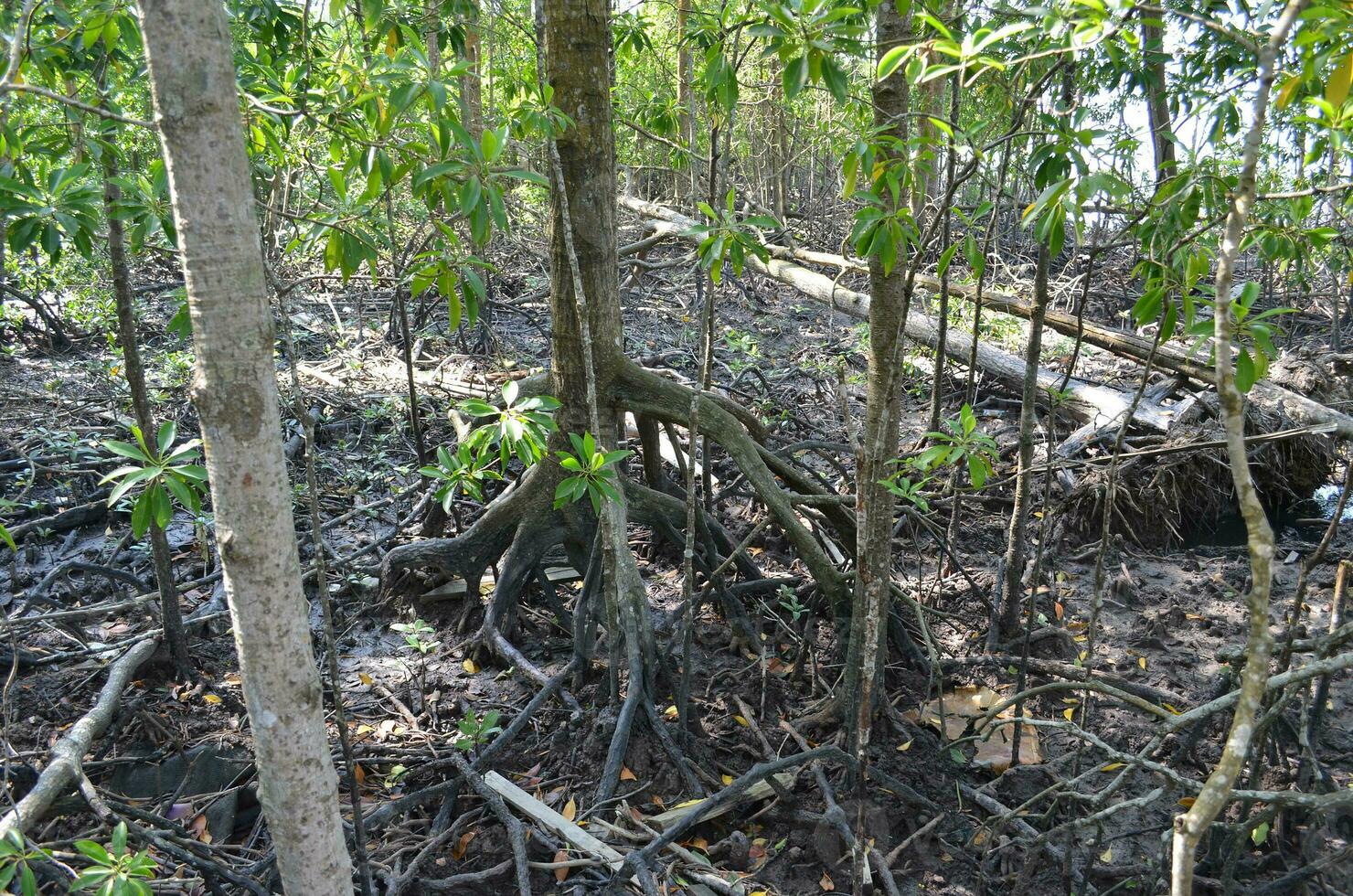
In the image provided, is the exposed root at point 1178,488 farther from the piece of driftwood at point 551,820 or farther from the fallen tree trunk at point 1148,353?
the piece of driftwood at point 551,820

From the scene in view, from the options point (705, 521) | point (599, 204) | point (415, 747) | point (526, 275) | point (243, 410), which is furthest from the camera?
point (526, 275)

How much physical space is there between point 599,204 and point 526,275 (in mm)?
7505

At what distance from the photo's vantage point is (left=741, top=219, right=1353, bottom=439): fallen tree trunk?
18.6 feet

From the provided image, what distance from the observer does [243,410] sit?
Result: 5.75 ft

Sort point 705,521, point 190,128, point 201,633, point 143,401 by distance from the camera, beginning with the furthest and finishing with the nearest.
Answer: point 705,521
point 201,633
point 143,401
point 190,128

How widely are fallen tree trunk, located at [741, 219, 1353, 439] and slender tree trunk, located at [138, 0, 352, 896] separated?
3.89 meters

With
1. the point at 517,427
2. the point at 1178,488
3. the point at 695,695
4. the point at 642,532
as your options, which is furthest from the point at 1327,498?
the point at 517,427

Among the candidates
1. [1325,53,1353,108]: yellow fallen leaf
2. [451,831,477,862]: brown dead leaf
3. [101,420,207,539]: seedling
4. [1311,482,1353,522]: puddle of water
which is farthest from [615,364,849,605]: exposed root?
[1311,482,1353,522]: puddle of water

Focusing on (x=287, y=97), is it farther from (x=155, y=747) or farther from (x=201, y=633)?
(x=201, y=633)

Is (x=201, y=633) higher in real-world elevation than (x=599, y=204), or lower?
lower

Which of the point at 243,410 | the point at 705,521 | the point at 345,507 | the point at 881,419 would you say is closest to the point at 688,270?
the point at 345,507

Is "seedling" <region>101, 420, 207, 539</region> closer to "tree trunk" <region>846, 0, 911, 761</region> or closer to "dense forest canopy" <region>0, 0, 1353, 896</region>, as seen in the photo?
"dense forest canopy" <region>0, 0, 1353, 896</region>

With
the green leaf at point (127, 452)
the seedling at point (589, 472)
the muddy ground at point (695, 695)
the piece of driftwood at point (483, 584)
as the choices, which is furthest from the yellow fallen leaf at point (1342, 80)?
the piece of driftwood at point (483, 584)

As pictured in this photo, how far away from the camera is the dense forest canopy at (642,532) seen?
6.61 feet
